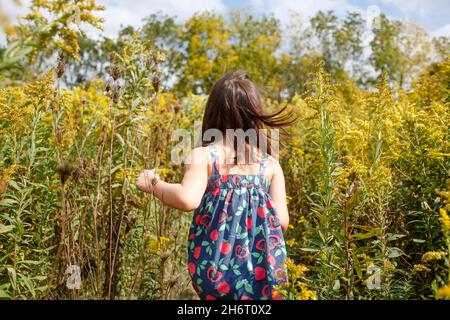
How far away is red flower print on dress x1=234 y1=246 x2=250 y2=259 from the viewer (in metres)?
2.10

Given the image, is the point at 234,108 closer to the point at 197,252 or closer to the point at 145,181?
the point at 145,181

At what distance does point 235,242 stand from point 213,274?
152mm

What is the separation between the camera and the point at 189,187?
6.72 ft

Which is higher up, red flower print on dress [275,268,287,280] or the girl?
the girl

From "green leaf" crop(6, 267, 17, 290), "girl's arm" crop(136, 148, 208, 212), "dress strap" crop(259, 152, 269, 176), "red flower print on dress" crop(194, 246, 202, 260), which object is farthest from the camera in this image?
"green leaf" crop(6, 267, 17, 290)

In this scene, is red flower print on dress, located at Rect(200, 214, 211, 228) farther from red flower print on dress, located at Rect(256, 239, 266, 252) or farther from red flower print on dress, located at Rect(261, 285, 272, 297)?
red flower print on dress, located at Rect(261, 285, 272, 297)

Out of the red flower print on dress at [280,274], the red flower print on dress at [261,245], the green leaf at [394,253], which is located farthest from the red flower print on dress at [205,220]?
the green leaf at [394,253]

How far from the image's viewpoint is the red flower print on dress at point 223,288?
2.06 metres

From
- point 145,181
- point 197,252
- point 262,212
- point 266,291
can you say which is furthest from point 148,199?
point 266,291

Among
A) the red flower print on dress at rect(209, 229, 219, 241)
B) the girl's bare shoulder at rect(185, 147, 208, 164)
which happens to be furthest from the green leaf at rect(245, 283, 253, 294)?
the girl's bare shoulder at rect(185, 147, 208, 164)

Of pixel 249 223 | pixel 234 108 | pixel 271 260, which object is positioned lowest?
pixel 271 260

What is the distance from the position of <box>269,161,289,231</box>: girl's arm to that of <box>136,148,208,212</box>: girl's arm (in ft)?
1.08

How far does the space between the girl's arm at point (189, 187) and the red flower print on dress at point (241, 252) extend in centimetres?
25
